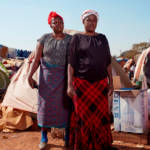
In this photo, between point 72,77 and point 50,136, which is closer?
point 72,77

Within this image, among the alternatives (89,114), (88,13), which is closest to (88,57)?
(88,13)

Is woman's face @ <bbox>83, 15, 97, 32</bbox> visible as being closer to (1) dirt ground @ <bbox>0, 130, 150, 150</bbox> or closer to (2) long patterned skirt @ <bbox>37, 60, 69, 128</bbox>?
(2) long patterned skirt @ <bbox>37, 60, 69, 128</bbox>

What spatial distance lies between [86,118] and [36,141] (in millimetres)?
1306

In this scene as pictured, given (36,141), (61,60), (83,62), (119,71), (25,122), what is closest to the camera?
(83,62)

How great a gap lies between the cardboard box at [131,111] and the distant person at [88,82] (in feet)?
2.31

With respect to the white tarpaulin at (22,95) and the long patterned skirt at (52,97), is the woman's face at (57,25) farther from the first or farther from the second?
the white tarpaulin at (22,95)

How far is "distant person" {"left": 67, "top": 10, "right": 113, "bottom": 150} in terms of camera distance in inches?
89.9

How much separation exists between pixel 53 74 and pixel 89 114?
70 centimetres

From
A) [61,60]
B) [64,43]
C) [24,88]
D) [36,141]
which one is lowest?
[36,141]

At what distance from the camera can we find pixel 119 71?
469cm

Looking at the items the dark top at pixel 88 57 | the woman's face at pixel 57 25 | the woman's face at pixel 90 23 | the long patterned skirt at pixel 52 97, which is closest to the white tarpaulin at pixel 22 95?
the long patterned skirt at pixel 52 97

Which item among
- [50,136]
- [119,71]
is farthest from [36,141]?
[119,71]

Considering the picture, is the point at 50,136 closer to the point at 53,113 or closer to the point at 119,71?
the point at 53,113

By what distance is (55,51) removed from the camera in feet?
8.37
